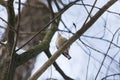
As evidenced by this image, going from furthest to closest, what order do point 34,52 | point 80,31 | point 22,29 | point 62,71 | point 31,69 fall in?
point 22,29 → point 31,69 → point 62,71 → point 34,52 → point 80,31

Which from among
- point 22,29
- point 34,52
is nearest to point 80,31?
point 34,52

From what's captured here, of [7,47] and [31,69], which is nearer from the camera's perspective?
[7,47]

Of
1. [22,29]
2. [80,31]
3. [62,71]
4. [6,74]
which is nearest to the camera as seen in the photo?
[80,31]

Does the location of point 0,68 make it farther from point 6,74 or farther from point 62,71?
point 62,71

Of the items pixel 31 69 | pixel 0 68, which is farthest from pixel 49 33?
pixel 31 69

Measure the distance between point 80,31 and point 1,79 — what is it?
1.17 ft

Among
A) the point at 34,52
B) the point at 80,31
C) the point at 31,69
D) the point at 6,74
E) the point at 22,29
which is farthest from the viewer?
the point at 22,29

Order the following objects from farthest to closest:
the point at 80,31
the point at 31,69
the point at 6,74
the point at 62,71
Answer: the point at 31,69 < the point at 62,71 < the point at 6,74 < the point at 80,31

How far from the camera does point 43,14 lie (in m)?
2.73

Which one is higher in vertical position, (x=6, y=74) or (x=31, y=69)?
(x=31, y=69)

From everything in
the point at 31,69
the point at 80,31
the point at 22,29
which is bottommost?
the point at 80,31

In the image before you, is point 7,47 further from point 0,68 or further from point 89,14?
point 89,14

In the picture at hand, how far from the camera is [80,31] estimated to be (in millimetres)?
1341

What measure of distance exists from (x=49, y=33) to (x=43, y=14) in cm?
96
